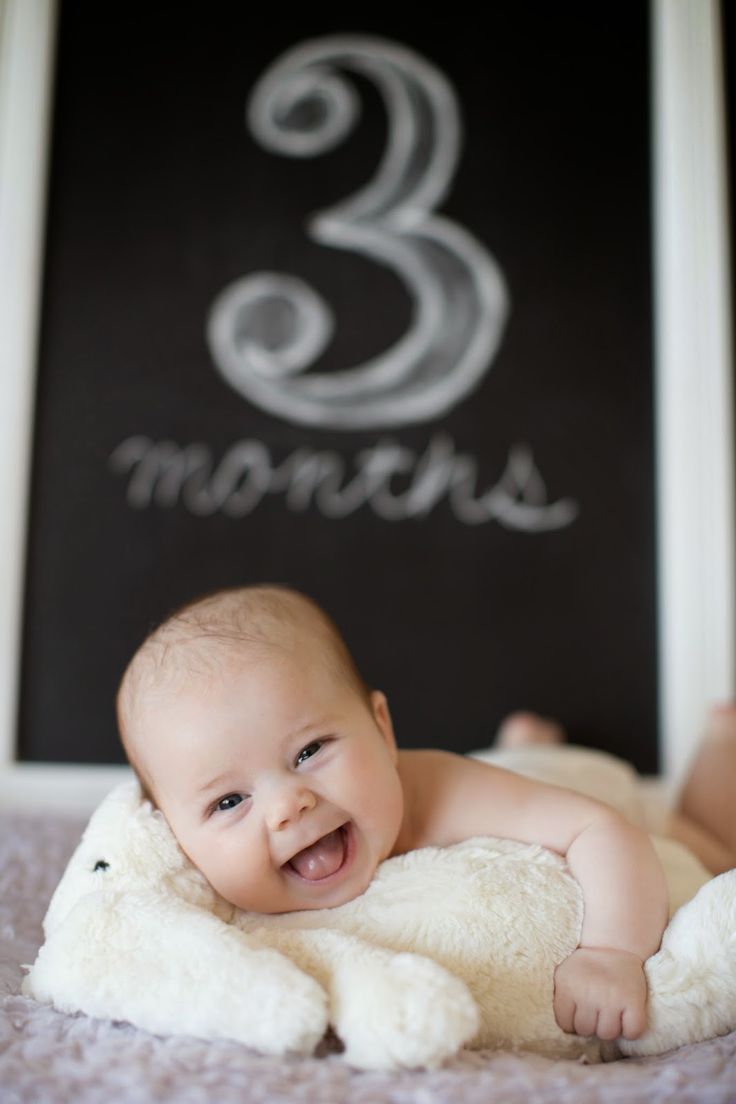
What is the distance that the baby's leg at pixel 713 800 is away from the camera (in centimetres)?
155

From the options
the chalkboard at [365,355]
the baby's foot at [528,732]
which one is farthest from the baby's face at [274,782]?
the chalkboard at [365,355]

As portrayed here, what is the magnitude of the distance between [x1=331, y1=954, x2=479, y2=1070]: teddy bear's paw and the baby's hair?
0.32 meters

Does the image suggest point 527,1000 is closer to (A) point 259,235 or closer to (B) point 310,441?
(B) point 310,441

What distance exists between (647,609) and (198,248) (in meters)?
1.24

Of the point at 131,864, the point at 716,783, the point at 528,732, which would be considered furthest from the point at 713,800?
the point at 131,864

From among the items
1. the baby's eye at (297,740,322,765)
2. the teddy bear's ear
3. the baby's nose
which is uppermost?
the baby's eye at (297,740,322,765)

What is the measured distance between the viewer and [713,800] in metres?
1.65

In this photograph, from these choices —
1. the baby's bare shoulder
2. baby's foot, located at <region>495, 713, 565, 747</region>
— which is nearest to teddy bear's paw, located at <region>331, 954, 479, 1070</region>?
the baby's bare shoulder

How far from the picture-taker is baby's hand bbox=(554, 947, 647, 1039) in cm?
85

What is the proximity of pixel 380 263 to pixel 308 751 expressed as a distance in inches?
54.7

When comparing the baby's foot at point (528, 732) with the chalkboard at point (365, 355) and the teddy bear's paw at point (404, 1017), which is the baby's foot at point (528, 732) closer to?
the chalkboard at point (365, 355)

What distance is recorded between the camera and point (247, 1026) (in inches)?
30.0

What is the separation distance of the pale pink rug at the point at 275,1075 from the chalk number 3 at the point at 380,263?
1.42 meters

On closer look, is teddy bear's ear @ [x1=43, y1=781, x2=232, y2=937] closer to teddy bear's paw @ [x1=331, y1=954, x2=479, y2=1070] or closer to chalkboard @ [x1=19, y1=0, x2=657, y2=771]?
teddy bear's paw @ [x1=331, y1=954, x2=479, y2=1070]
